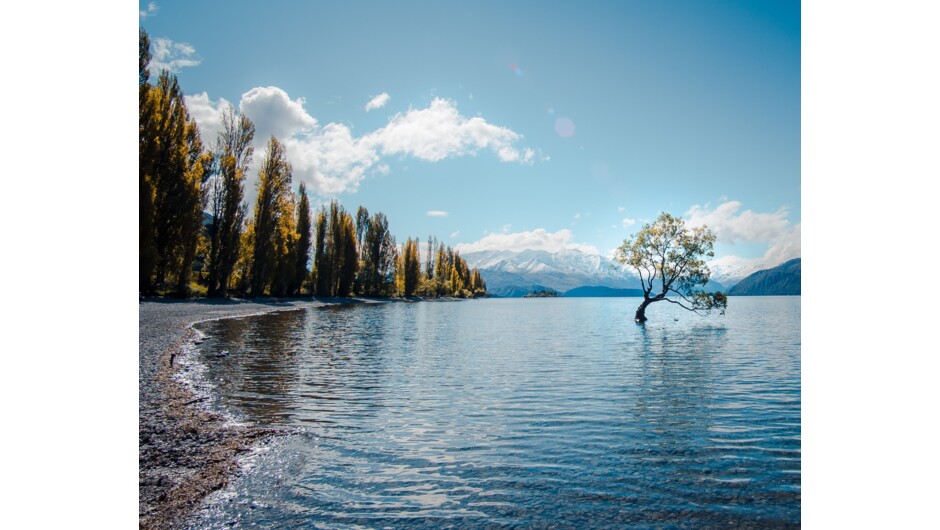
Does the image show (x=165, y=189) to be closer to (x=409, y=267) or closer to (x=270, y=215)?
(x=270, y=215)

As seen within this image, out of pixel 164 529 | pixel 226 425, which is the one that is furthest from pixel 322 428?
pixel 164 529

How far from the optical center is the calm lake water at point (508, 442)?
5789mm

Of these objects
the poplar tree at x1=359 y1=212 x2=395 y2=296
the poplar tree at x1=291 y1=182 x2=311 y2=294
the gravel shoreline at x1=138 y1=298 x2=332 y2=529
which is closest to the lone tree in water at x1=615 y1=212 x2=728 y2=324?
the gravel shoreline at x1=138 y1=298 x2=332 y2=529

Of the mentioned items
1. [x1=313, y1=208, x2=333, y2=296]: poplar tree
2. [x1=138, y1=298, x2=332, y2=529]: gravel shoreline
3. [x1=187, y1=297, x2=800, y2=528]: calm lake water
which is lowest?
[x1=187, y1=297, x2=800, y2=528]: calm lake water

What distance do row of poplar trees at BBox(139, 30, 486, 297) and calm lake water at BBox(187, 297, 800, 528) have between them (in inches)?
955

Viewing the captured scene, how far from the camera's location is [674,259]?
137ft

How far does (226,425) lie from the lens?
8.95 meters

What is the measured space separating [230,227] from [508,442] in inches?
2012

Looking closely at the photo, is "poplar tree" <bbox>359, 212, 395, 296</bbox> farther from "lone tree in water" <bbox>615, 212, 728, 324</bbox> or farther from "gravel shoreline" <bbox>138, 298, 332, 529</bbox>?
"gravel shoreline" <bbox>138, 298, 332, 529</bbox>

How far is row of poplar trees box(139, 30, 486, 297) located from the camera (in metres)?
35.9

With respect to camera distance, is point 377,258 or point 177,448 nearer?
point 177,448

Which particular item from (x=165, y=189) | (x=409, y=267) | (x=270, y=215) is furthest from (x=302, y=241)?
(x=409, y=267)

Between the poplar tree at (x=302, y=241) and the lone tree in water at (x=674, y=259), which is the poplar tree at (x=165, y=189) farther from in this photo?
the lone tree in water at (x=674, y=259)
